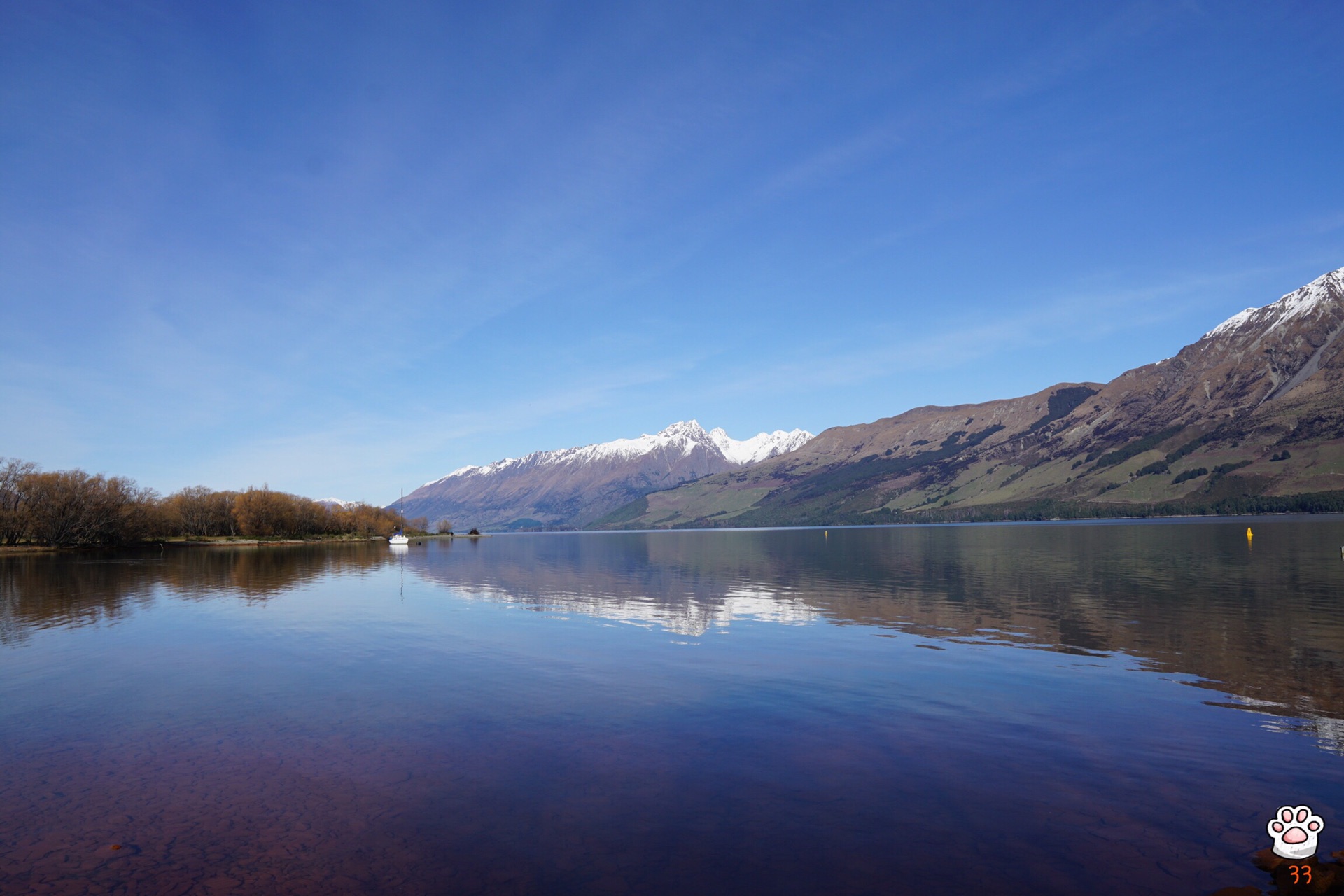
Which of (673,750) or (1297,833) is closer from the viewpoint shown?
(1297,833)

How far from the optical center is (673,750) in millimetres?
21250

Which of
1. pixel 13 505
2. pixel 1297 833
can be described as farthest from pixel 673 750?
pixel 13 505

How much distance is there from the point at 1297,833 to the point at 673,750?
1372cm

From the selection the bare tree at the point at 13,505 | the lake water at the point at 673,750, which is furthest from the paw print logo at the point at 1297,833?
the bare tree at the point at 13,505

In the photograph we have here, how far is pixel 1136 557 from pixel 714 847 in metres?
103

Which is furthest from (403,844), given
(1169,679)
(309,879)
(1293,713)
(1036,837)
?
(1169,679)

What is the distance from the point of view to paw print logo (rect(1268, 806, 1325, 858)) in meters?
13.0

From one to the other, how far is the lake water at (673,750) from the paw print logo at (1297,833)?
0.73 m

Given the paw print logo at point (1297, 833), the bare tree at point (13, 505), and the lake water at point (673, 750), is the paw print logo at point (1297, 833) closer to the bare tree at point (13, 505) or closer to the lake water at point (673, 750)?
the lake water at point (673, 750)

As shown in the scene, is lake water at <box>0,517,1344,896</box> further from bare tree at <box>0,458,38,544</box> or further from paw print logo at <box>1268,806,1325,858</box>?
bare tree at <box>0,458,38,544</box>

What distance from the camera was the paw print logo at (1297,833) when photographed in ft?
42.7

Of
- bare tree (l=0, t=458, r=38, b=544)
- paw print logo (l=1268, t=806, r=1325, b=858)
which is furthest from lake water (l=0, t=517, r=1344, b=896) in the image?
bare tree (l=0, t=458, r=38, b=544)

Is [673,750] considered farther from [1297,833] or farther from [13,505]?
[13,505]

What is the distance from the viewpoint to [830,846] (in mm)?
14844
